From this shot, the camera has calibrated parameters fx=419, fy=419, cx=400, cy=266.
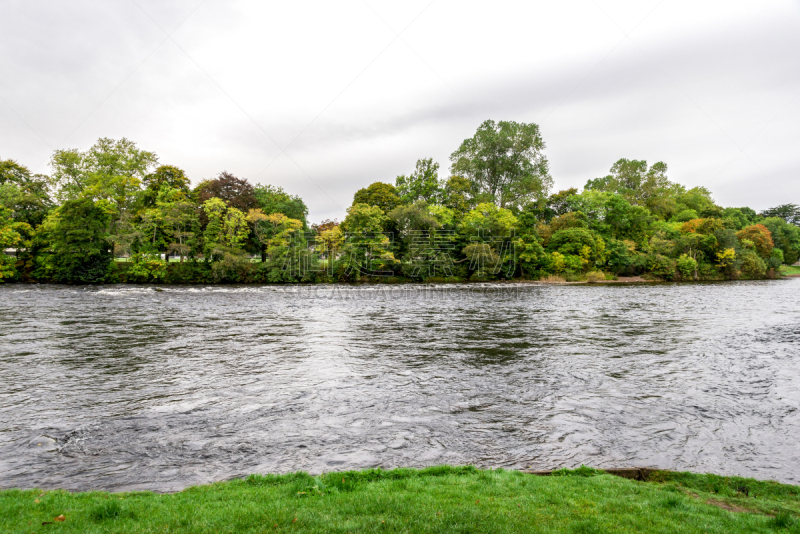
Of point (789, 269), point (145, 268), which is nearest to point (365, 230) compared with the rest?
point (145, 268)

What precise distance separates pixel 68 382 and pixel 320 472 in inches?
360

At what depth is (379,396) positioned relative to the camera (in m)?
11.1

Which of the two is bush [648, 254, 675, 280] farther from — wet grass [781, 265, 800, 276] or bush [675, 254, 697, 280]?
wet grass [781, 265, 800, 276]

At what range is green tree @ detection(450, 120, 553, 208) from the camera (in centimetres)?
6975

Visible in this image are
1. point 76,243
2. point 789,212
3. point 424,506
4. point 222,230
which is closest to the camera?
point 424,506

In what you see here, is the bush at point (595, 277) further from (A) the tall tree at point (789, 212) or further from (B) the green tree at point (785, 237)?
(A) the tall tree at point (789, 212)

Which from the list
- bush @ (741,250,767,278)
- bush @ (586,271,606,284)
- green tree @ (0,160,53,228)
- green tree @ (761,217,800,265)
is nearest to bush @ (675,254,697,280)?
bush @ (741,250,767,278)

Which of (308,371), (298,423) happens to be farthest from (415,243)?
(298,423)

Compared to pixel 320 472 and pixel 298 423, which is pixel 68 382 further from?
pixel 320 472

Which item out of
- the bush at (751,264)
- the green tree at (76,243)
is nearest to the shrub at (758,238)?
the bush at (751,264)

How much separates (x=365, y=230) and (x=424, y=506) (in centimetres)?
4745

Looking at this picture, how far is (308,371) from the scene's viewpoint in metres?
13.4

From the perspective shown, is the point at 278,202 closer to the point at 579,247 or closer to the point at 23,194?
the point at 23,194

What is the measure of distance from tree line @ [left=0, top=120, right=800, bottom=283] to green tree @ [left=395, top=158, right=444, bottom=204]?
174 millimetres
